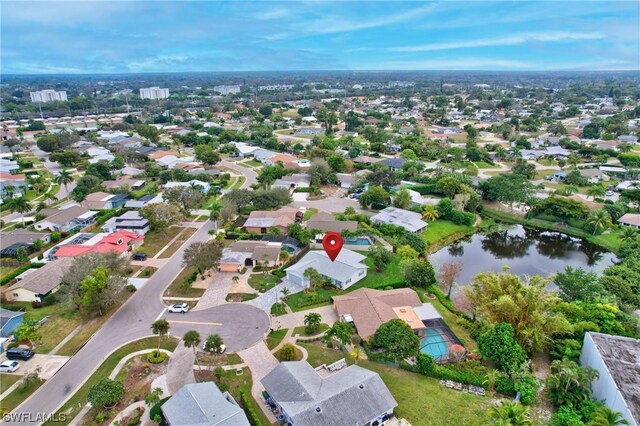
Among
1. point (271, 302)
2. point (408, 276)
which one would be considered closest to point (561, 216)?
point (408, 276)

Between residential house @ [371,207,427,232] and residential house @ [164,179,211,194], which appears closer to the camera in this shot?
residential house @ [371,207,427,232]

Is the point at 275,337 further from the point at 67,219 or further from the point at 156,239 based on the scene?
the point at 67,219

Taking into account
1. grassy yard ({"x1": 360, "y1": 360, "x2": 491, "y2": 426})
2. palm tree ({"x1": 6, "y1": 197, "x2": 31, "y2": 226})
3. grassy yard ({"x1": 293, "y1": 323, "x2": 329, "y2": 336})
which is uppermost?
palm tree ({"x1": 6, "y1": 197, "x2": 31, "y2": 226})

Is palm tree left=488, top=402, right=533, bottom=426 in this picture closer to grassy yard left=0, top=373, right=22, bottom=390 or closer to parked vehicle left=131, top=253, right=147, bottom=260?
grassy yard left=0, top=373, right=22, bottom=390

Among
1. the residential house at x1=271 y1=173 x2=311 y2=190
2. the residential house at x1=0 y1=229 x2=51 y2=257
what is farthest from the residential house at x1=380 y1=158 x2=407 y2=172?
the residential house at x1=0 y1=229 x2=51 y2=257

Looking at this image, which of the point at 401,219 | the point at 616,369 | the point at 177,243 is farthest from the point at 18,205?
the point at 616,369

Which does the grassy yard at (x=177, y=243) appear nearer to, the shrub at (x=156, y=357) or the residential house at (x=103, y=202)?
the residential house at (x=103, y=202)
